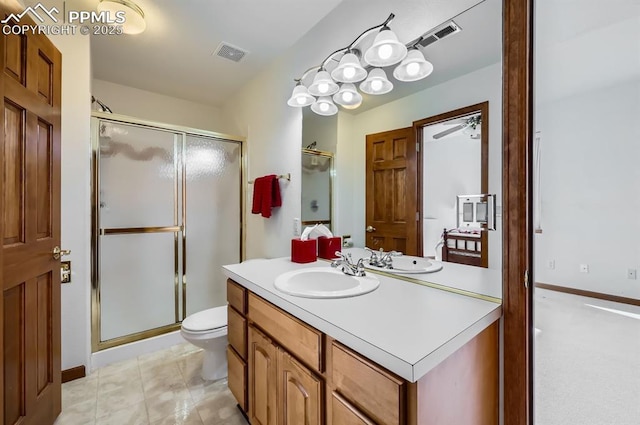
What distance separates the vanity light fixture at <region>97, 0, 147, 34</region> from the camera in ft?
5.41

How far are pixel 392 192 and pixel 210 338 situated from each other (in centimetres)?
152

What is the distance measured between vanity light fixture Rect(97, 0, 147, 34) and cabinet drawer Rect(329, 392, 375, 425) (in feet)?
7.93

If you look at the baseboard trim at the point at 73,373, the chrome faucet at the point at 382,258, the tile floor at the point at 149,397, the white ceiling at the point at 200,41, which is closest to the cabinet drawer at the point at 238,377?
the tile floor at the point at 149,397

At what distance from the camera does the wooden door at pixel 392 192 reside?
56.5 inches

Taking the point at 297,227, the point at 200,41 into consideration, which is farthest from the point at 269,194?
the point at 200,41

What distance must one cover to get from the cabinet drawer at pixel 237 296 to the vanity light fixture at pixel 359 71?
1.28m

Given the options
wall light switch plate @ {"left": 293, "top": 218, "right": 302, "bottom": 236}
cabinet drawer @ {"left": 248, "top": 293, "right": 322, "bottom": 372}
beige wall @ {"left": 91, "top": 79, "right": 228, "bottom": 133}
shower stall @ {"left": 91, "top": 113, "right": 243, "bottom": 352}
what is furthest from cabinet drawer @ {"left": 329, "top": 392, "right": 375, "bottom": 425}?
beige wall @ {"left": 91, "top": 79, "right": 228, "bottom": 133}

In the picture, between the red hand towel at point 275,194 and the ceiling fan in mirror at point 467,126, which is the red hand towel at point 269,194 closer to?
the red hand towel at point 275,194

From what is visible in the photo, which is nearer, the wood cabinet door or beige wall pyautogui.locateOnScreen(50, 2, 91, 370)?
the wood cabinet door

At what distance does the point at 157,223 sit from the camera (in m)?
2.43

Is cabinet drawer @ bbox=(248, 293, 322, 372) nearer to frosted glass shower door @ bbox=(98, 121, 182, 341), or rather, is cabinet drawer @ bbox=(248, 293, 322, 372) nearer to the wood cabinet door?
the wood cabinet door

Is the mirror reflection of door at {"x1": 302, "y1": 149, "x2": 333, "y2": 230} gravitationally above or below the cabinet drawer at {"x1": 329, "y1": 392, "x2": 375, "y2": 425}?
above

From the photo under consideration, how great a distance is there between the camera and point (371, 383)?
0.73 m
